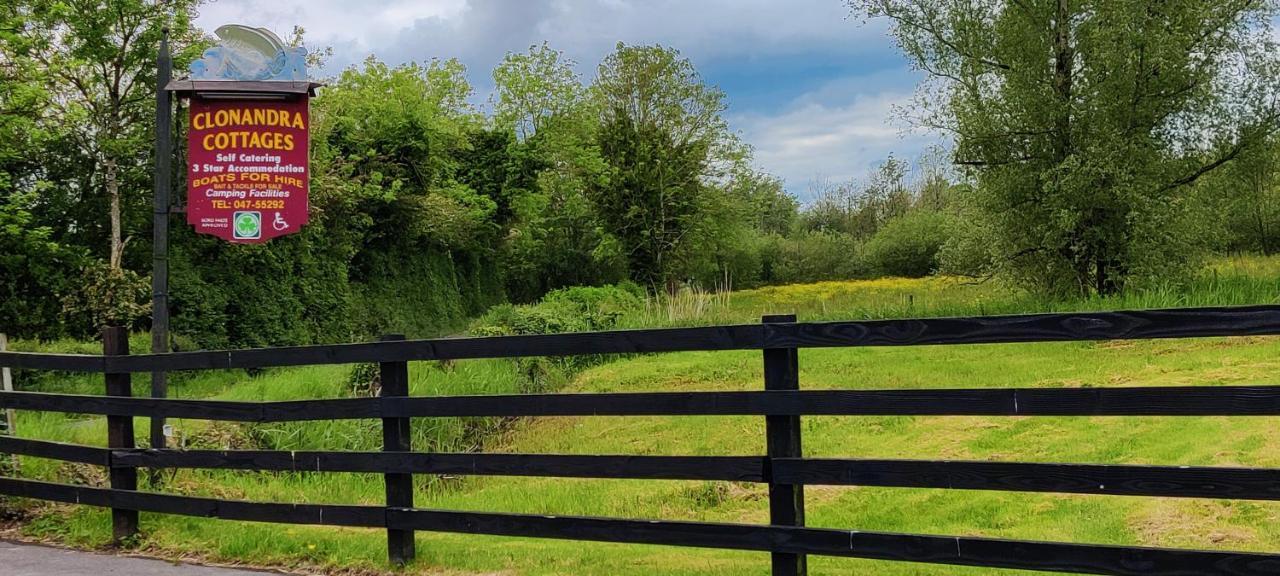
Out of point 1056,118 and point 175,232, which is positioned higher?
point 1056,118

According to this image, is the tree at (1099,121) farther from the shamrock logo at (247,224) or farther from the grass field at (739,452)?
the shamrock logo at (247,224)

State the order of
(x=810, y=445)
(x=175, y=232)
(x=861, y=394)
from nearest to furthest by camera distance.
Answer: (x=861, y=394) < (x=810, y=445) < (x=175, y=232)

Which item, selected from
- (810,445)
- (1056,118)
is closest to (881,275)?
(1056,118)

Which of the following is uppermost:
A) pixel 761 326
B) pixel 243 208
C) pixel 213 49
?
pixel 213 49

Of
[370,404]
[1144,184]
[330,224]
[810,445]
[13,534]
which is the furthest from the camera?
[330,224]

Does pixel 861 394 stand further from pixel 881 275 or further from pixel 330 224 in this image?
pixel 881 275

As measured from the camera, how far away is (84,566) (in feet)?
17.6

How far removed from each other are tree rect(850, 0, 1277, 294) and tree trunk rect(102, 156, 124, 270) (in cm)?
1713

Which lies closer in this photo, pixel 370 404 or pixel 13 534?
pixel 370 404

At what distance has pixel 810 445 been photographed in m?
8.55

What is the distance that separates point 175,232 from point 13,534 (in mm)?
14386

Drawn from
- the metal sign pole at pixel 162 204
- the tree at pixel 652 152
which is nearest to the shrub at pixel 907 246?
the tree at pixel 652 152

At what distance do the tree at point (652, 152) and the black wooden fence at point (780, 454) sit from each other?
3834 cm

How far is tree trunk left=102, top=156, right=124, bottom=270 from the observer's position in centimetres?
1870
